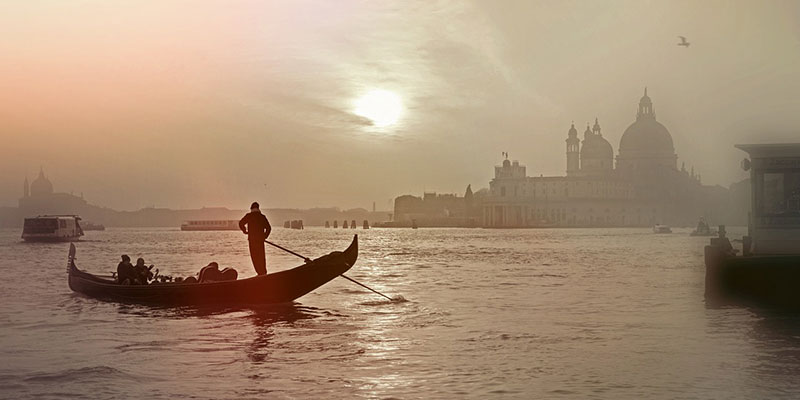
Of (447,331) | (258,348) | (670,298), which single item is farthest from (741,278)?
(258,348)

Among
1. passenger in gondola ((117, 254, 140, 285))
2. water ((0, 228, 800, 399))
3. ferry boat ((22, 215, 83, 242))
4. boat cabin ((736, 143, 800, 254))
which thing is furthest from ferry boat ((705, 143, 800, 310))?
ferry boat ((22, 215, 83, 242))

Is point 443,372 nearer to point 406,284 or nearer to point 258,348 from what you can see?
point 258,348

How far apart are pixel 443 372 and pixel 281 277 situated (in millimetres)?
9300

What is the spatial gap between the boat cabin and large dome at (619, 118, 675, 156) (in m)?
177

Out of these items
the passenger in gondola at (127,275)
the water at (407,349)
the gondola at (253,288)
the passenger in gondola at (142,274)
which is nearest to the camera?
the water at (407,349)

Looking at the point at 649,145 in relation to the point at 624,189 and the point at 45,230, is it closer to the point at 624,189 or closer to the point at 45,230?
the point at 624,189

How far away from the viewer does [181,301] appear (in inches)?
864

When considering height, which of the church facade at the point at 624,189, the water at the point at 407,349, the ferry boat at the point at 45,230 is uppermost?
the church facade at the point at 624,189

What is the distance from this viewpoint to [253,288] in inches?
859

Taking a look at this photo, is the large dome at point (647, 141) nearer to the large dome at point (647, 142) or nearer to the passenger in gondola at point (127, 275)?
the large dome at point (647, 142)

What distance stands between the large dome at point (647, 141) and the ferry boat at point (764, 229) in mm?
176961

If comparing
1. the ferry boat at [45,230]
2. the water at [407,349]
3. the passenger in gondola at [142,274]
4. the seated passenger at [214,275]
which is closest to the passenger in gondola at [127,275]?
the passenger in gondola at [142,274]

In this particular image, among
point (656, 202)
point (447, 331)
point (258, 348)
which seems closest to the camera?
point (258, 348)

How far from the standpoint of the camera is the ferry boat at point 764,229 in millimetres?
22328
